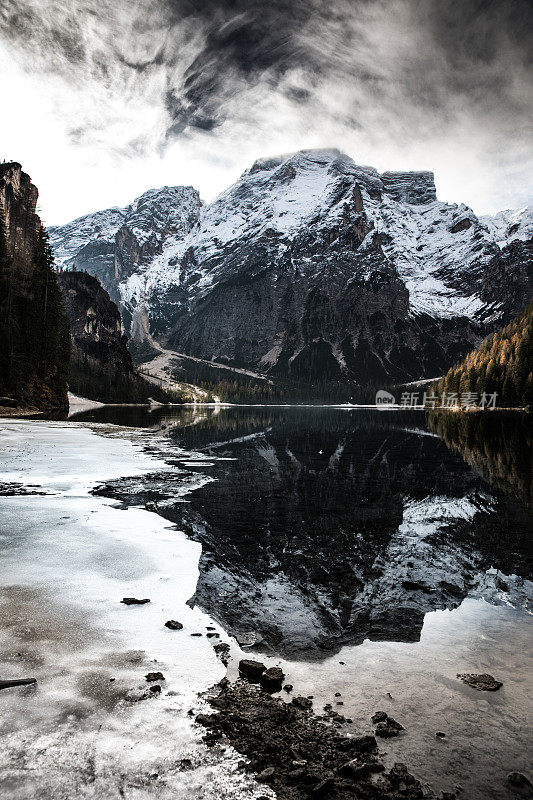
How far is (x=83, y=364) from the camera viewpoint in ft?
618

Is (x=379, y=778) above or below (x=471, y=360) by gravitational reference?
below

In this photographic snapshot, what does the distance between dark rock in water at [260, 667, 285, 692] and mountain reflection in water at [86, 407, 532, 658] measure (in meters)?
0.89

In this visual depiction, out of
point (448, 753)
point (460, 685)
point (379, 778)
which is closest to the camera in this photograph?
point (379, 778)

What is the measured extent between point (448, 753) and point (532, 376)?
387 ft

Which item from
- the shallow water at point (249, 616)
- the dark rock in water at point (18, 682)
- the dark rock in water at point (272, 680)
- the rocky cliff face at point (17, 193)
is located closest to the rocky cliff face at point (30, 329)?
the shallow water at point (249, 616)

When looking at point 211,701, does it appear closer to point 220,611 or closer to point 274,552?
point 220,611

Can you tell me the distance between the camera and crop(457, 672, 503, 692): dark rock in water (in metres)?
6.72

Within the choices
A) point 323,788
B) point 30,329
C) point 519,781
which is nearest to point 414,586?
point 519,781

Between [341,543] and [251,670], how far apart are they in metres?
7.80

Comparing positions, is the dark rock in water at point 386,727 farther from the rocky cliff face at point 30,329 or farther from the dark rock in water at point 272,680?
the rocky cliff face at point 30,329

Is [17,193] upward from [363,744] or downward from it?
upward

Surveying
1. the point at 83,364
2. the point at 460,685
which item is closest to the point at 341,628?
the point at 460,685

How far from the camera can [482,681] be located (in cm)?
692

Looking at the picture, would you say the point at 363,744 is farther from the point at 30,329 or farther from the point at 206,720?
the point at 30,329
